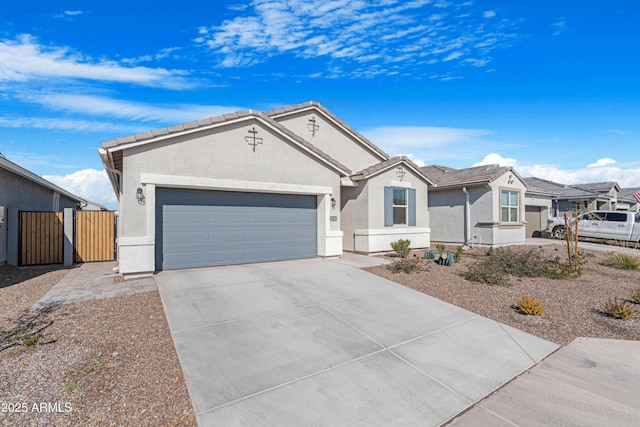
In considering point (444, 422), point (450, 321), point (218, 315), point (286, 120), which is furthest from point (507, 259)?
point (286, 120)

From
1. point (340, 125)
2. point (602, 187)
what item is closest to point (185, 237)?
point (340, 125)

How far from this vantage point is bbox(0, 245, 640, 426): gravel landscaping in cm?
310

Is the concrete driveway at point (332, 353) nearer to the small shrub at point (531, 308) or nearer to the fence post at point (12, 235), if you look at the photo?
the small shrub at point (531, 308)

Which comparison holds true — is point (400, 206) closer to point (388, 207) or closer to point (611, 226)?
point (388, 207)

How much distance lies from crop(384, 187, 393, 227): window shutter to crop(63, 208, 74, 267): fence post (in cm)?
1156

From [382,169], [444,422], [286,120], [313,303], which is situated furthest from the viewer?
[286,120]

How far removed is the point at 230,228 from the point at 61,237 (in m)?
6.78

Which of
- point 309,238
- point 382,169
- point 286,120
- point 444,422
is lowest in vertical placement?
point 444,422

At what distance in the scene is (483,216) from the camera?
589 inches

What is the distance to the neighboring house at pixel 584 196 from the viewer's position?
2234 cm

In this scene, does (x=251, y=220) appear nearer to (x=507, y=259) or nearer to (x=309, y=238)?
(x=309, y=238)

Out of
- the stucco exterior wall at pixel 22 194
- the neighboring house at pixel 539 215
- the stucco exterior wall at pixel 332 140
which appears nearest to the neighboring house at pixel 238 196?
the stucco exterior wall at pixel 332 140

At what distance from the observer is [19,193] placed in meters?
11.7

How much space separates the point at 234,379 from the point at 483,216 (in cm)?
1449
